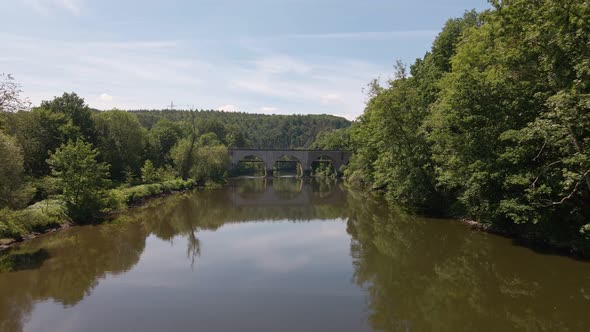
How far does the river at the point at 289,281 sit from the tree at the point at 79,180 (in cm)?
152

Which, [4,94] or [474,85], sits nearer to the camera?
[4,94]

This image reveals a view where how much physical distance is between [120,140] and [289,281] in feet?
132

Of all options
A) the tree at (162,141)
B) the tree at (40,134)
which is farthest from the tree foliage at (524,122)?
the tree at (162,141)

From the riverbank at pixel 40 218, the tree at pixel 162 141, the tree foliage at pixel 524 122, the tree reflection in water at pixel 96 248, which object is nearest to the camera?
the tree reflection in water at pixel 96 248

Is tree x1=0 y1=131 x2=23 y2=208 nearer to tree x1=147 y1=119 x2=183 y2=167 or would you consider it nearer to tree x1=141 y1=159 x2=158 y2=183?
tree x1=141 y1=159 x2=158 y2=183

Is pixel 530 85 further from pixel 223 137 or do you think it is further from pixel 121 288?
pixel 223 137

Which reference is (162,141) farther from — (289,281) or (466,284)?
(466,284)

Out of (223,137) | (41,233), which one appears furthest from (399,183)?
(223,137)

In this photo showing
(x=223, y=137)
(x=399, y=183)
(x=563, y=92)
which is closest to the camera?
(x=563, y=92)

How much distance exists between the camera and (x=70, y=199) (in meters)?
25.8

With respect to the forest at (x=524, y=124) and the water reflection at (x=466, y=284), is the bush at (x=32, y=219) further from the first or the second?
the forest at (x=524, y=124)

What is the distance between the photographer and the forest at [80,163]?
20750mm

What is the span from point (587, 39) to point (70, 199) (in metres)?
28.1

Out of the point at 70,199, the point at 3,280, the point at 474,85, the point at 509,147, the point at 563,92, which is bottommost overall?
the point at 3,280
